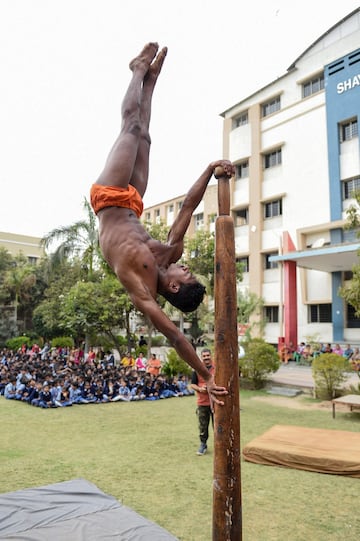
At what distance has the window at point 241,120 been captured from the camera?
1042 inches

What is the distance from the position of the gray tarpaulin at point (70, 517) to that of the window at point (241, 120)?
24.8m

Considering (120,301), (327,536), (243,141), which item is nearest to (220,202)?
(327,536)

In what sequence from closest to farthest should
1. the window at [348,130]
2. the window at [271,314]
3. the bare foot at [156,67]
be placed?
the bare foot at [156,67]
the window at [348,130]
the window at [271,314]

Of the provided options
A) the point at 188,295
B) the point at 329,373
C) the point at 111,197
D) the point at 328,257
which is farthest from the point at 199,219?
the point at 188,295

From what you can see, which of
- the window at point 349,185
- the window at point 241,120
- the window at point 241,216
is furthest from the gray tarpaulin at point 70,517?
the window at point 241,120

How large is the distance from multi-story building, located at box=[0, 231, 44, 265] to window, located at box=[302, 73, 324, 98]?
2922cm

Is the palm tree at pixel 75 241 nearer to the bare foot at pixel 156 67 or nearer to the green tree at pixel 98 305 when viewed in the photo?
the green tree at pixel 98 305

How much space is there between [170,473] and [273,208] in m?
19.8

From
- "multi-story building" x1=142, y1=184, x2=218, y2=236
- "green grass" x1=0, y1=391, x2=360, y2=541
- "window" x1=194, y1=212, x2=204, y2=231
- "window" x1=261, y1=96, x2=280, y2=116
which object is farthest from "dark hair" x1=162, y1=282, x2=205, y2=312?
"window" x1=194, y1=212, x2=204, y2=231

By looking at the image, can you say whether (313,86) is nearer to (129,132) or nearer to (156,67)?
(156,67)

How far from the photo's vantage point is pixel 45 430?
8531mm

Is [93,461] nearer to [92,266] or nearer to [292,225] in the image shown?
[92,266]

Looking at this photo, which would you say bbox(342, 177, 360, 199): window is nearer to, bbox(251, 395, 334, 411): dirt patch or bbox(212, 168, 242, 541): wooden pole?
bbox(251, 395, 334, 411): dirt patch

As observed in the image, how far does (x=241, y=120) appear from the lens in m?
26.9
